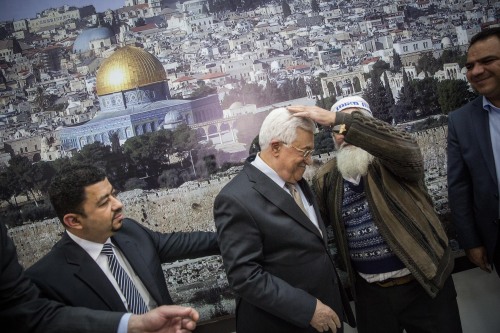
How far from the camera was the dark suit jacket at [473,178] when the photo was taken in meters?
2.29

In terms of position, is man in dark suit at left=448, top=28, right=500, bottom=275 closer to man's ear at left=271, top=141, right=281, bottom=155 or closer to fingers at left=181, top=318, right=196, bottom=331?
man's ear at left=271, top=141, right=281, bottom=155

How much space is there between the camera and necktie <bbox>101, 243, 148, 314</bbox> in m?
1.71

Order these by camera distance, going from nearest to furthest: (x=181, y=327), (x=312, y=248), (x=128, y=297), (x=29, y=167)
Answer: (x=181, y=327) < (x=128, y=297) < (x=312, y=248) < (x=29, y=167)

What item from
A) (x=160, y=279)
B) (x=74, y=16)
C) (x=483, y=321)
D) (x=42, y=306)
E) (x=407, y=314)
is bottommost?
(x=483, y=321)

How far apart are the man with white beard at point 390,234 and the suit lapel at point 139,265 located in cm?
87

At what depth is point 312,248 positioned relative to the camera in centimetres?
187

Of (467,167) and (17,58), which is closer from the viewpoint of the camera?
(467,167)

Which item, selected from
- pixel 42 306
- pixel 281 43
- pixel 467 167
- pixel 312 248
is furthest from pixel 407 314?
pixel 281 43

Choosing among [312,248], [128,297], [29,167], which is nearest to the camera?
[128,297]

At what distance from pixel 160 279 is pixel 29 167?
1.15 meters

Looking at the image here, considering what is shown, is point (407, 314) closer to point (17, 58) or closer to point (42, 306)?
point (42, 306)

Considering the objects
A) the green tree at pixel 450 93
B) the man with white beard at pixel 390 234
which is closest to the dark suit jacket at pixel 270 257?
the man with white beard at pixel 390 234

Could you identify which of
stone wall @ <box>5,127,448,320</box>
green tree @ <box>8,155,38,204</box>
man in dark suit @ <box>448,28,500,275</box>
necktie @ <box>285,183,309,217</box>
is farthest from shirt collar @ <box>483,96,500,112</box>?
green tree @ <box>8,155,38,204</box>

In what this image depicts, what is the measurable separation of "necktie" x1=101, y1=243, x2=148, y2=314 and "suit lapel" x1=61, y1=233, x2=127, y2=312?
0.04m
